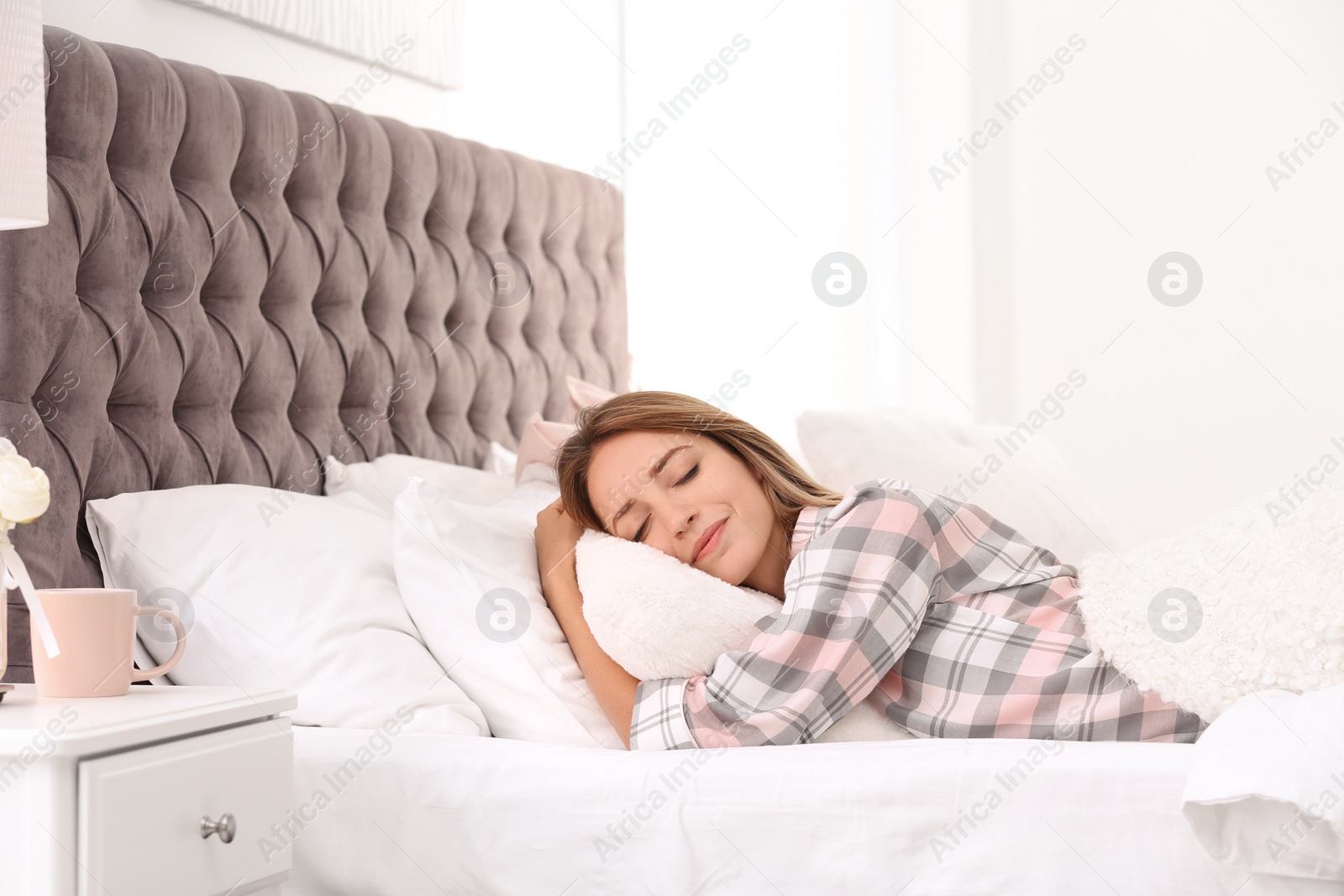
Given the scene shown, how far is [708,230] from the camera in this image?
3479 millimetres

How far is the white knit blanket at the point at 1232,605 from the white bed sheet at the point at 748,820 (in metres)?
0.15

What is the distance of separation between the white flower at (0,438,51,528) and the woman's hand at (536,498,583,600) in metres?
0.67

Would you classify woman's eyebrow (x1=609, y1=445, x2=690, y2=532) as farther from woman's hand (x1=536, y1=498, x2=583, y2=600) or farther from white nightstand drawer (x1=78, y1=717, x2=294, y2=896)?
white nightstand drawer (x1=78, y1=717, x2=294, y2=896)

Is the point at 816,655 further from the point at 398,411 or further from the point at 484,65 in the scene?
the point at 484,65

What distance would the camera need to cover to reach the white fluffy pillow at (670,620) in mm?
1348

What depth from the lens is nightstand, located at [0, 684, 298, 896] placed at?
0.98m

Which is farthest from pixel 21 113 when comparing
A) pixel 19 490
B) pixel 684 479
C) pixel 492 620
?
pixel 684 479

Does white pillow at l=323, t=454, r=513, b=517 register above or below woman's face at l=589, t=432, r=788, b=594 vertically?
below

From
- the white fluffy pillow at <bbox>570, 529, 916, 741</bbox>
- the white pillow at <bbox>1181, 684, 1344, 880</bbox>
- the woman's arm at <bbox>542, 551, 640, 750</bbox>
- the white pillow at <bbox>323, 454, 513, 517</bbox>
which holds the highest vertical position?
the white pillow at <bbox>1181, 684, 1344, 880</bbox>

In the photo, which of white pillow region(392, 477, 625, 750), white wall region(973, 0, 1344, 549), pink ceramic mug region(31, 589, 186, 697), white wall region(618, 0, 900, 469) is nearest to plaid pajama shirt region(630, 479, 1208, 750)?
white pillow region(392, 477, 625, 750)

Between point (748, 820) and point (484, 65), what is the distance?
7.02 ft

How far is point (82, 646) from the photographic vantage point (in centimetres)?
115

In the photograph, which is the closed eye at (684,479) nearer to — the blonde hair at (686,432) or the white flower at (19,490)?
the blonde hair at (686,432)

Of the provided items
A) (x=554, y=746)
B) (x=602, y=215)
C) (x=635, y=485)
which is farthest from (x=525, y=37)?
(x=554, y=746)
